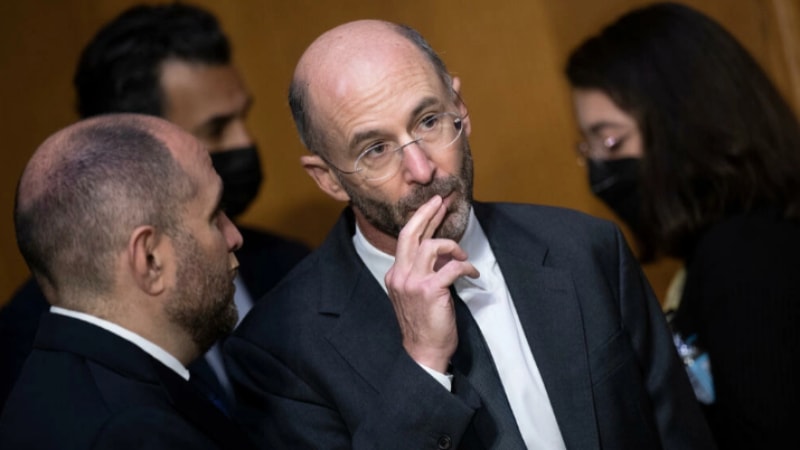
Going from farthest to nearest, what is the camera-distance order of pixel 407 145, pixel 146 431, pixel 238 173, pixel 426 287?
pixel 238 173
pixel 407 145
pixel 426 287
pixel 146 431

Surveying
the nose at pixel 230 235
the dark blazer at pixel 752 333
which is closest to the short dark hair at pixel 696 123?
the dark blazer at pixel 752 333

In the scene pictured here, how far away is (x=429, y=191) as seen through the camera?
1995mm

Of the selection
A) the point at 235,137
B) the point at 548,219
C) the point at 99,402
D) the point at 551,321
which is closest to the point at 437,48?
the point at 235,137

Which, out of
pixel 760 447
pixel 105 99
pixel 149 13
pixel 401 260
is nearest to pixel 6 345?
pixel 105 99

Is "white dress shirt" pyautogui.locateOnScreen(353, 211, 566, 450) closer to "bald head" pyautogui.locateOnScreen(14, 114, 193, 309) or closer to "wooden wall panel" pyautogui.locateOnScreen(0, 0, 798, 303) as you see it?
"bald head" pyautogui.locateOnScreen(14, 114, 193, 309)

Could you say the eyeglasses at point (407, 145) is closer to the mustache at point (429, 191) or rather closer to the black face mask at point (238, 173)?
the mustache at point (429, 191)

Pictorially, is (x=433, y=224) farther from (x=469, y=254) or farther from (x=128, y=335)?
(x=128, y=335)

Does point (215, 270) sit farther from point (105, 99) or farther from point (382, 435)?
point (105, 99)

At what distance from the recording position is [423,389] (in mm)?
1897

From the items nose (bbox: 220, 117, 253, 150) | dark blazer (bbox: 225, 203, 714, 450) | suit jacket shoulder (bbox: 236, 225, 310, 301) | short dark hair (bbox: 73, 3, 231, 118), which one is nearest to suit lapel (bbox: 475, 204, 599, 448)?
dark blazer (bbox: 225, 203, 714, 450)

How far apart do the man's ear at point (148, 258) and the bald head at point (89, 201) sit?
0.02 metres

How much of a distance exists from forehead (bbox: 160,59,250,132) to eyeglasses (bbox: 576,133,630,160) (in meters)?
1.00

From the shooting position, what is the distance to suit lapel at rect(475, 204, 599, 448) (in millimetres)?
2053

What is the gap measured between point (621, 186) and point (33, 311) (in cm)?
150
